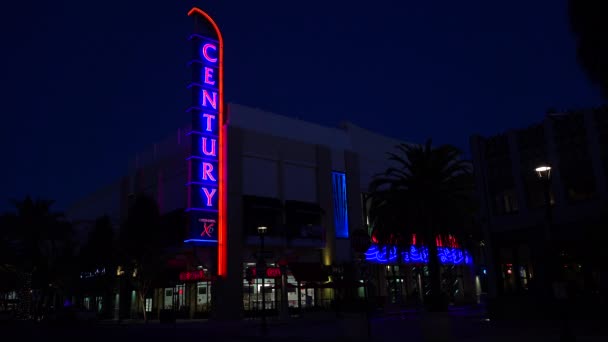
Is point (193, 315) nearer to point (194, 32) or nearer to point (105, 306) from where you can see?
point (105, 306)

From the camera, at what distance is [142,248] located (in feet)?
162

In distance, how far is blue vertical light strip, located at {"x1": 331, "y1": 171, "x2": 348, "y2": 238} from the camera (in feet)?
189

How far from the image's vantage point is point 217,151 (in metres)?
48.8

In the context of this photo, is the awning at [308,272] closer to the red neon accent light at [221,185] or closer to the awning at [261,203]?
the awning at [261,203]

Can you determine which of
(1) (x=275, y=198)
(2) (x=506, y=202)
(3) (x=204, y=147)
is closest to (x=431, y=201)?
(2) (x=506, y=202)

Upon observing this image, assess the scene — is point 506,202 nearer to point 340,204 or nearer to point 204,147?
point 340,204

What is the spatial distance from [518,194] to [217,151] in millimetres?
25160

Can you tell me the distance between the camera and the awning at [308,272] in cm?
5144

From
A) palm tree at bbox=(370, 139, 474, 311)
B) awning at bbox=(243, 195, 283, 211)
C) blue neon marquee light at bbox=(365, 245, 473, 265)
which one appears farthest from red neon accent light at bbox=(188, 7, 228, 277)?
palm tree at bbox=(370, 139, 474, 311)

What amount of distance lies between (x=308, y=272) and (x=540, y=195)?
23866 millimetres

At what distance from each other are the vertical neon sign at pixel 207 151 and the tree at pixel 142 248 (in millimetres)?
5544

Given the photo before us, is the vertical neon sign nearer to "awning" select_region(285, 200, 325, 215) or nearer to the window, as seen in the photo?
"awning" select_region(285, 200, 325, 215)

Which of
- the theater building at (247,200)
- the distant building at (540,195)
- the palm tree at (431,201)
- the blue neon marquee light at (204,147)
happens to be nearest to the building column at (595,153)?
the distant building at (540,195)

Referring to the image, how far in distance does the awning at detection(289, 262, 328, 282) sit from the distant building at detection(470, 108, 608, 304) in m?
19.3
